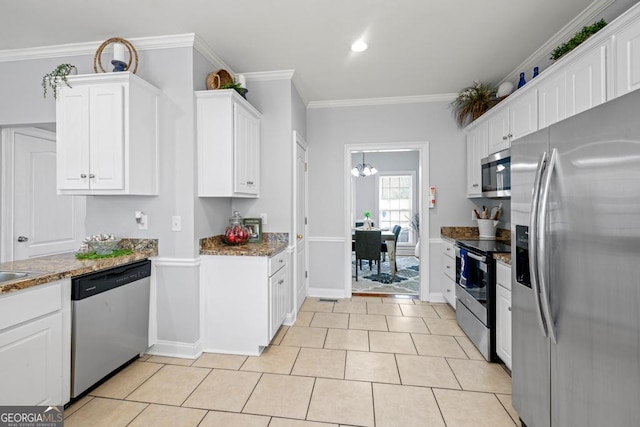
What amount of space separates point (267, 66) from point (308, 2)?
1080 mm

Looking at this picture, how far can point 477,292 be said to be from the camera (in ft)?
8.93

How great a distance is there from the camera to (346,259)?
13.8ft

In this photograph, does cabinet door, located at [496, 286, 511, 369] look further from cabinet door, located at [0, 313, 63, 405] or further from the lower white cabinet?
cabinet door, located at [0, 313, 63, 405]

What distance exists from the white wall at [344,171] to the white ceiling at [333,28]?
0.86m

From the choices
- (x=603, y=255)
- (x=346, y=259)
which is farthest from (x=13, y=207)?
(x=603, y=255)

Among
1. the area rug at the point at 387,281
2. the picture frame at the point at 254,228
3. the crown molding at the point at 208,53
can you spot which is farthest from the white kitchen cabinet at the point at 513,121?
the crown molding at the point at 208,53

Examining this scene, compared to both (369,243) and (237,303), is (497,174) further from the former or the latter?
(237,303)

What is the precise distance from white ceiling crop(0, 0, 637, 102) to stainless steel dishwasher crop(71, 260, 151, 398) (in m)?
1.93

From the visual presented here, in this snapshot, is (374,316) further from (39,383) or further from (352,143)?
(39,383)

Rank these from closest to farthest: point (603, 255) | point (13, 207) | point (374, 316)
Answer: point (603, 255), point (13, 207), point (374, 316)

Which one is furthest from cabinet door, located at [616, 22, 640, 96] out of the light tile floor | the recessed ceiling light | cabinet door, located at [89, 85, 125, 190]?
cabinet door, located at [89, 85, 125, 190]

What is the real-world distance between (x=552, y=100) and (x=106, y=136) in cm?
334

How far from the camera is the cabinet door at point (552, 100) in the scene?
2.12 m

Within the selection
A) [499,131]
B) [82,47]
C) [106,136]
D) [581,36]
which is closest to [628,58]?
[581,36]
